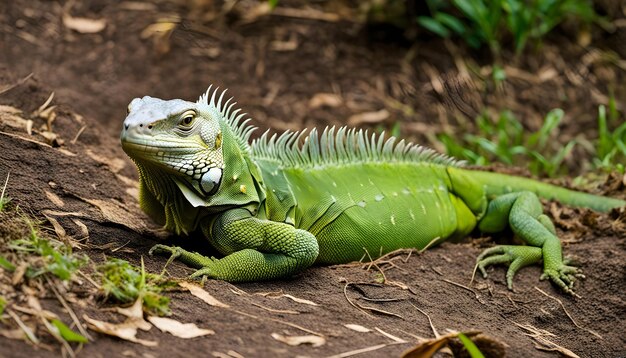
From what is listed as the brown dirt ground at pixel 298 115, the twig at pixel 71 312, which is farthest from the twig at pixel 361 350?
the twig at pixel 71 312

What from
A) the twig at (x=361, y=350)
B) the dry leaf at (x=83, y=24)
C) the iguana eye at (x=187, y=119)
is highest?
the iguana eye at (x=187, y=119)

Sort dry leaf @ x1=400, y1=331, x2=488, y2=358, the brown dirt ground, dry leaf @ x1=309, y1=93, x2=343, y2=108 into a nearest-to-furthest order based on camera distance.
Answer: dry leaf @ x1=400, y1=331, x2=488, y2=358, the brown dirt ground, dry leaf @ x1=309, y1=93, x2=343, y2=108

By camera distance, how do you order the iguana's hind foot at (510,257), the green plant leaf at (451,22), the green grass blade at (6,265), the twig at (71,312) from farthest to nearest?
the green plant leaf at (451,22) < the iguana's hind foot at (510,257) < the green grass blade at (6,265) < the twig at (71,312)

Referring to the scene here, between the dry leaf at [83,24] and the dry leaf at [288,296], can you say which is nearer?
the dry leaf at [288,296]

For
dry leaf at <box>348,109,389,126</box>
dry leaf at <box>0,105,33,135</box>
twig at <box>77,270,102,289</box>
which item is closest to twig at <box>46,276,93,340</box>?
twig at <box>77,270,102,289</box>

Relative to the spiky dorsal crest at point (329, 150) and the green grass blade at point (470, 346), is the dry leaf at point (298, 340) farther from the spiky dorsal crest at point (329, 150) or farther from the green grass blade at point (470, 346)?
the spiky dorsal crest at point (329, 150)

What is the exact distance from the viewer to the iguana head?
504 cm

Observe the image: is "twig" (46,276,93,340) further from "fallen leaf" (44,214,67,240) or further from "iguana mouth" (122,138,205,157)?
"iguana mouth" (122,138,205,157)

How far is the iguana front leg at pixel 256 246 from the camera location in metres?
5.50

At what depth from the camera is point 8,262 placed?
14.4 ft

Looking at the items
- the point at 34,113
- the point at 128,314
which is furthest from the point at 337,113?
the point at 128,314

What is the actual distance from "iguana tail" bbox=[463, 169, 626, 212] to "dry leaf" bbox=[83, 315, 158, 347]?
444cm

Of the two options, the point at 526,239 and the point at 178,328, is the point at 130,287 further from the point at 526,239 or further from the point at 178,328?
the point at 526,239

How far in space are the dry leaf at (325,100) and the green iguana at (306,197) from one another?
12.0 ft
